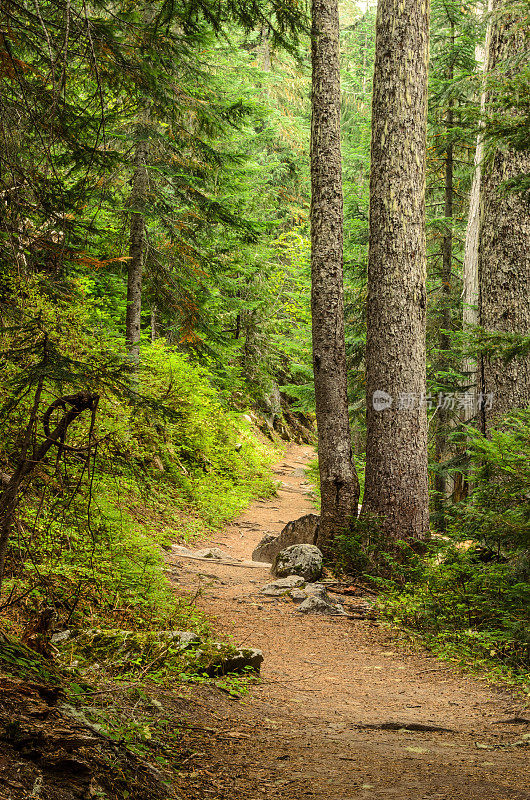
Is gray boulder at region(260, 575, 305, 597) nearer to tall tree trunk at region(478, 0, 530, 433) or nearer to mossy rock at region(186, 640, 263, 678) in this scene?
Answer: mossy rock at region(186, 640, 263, 678)

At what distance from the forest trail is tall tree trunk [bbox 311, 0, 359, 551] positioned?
1969 mm

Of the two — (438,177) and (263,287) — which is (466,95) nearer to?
(438,177)

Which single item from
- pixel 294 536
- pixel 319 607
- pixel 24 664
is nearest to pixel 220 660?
pixel 24 664

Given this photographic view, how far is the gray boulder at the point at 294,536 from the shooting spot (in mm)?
8766

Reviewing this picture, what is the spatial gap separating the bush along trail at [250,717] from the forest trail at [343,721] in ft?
0.04

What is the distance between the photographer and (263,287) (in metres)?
19.8

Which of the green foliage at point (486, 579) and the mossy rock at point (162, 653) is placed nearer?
the mossy rock at point (162, 653)

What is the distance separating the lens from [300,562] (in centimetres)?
793

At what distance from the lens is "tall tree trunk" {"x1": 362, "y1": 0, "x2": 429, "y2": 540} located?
7.81 metres

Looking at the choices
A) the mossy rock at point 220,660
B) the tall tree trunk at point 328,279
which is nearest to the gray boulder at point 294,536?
the tall tree trunk at point 328,279

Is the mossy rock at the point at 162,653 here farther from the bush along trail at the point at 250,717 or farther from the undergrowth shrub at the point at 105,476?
the undergrowth shrub at the point at 105,476

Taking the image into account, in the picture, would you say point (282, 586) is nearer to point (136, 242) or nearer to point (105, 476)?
point (105, 476)

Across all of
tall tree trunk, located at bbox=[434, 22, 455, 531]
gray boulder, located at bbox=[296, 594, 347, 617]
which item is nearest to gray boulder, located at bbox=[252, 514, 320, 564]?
gray boulder, located at bbox=[296, 594, 347, 617]

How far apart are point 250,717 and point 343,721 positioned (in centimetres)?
66
